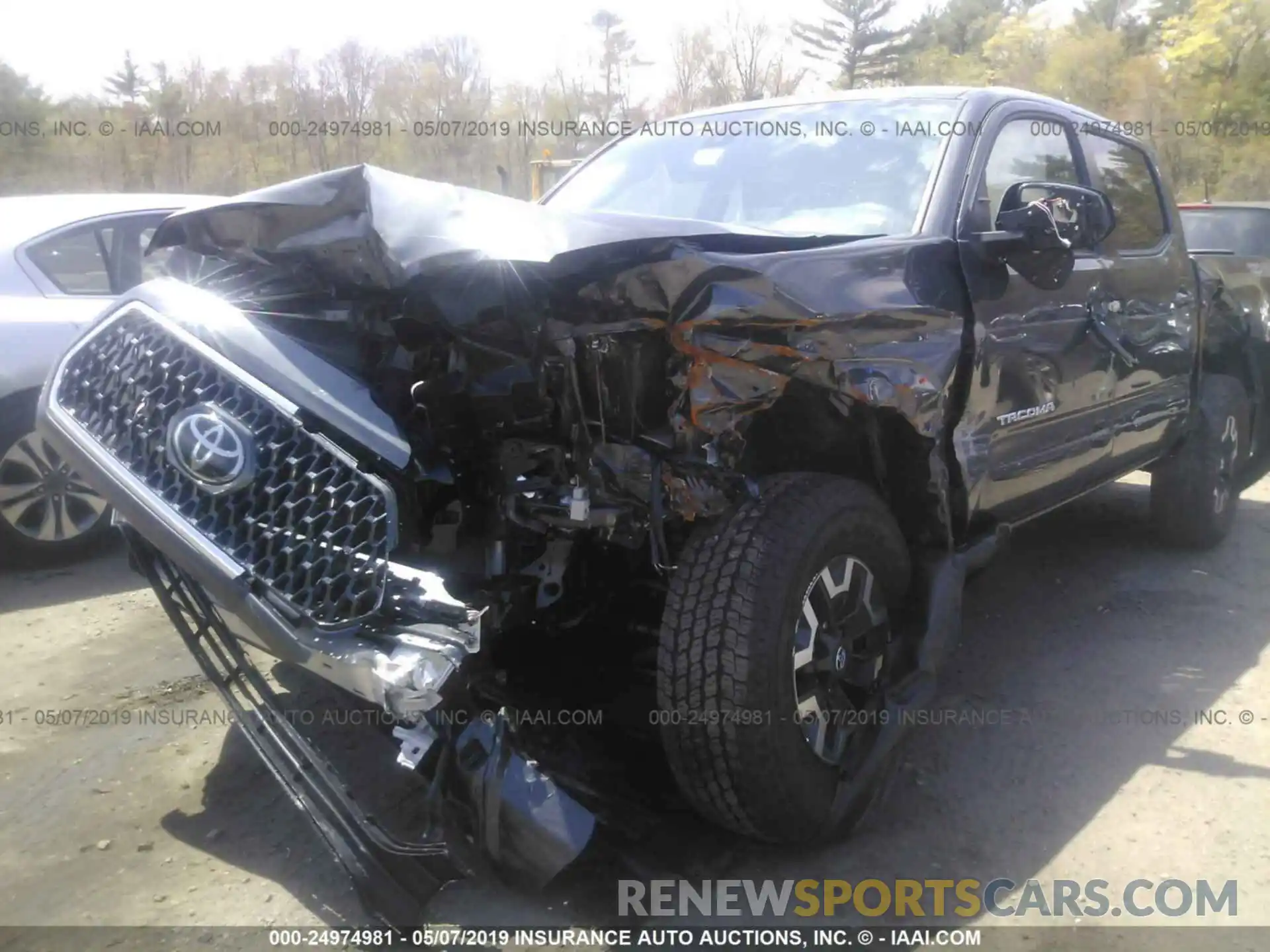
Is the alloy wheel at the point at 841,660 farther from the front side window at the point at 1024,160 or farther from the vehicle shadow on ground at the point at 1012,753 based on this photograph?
the front side window at the point at 1024,160

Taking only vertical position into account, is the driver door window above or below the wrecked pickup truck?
above

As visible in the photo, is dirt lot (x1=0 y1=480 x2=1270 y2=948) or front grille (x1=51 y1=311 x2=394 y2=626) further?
dirt lot (x1=0 y1=480 x2=1270 y2=948)

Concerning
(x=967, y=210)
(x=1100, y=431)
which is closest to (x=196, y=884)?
(x=967, y=210)

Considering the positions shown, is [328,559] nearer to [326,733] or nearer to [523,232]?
[523,232]

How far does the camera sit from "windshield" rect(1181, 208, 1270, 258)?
284 inches

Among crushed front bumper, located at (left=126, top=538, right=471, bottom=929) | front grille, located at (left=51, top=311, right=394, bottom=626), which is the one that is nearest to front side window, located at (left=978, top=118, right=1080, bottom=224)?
front grille, located at (left=51, top=311, right=394, bottom=626)

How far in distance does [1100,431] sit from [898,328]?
1593 mm

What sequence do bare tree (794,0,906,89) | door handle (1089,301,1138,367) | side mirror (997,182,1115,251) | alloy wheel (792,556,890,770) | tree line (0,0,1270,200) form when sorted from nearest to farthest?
alloy wheel (792,556,890,770) < side mirror (997,182,1115,251) < door handle (1089,301,1138,367) < tree line (0,0,1270,200) < bare tree (794,0,906,89)

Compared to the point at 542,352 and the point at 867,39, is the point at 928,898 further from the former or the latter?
the point at 867,39

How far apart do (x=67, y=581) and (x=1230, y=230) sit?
7.49 metres

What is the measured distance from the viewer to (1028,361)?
3.35m

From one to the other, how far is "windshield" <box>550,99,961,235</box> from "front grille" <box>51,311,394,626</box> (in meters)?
1.57

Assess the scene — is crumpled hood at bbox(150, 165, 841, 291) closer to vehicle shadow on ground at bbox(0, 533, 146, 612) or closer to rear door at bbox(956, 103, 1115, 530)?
rear door at bbox(956, 103, 1115, 530)

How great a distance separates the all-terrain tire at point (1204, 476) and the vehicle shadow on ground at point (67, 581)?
15.4 ft
